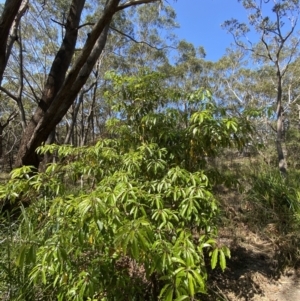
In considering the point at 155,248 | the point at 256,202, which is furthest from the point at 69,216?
the point at 256,202

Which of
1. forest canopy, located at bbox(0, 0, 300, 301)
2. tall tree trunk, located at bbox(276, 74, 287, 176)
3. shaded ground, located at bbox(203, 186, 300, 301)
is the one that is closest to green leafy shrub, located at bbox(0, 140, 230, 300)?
forest canopy, located at bbox(0, 0, 300, 301)

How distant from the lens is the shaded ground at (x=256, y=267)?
3.29 metres

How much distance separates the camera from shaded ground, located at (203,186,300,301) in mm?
3290

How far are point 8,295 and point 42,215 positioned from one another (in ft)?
2.30

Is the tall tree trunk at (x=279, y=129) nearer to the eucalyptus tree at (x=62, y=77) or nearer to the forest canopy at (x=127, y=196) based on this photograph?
the forest canopy at (x=127, y=196)

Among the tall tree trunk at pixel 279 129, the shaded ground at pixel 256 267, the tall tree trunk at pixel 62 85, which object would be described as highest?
the tall tree trunk at pixel 279 129

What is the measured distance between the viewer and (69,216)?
206 centimetres

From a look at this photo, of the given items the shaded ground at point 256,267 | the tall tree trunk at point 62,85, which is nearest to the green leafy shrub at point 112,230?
the tall tree trunk at point 62,85

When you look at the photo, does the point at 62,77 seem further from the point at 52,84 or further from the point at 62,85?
the point at 62,85

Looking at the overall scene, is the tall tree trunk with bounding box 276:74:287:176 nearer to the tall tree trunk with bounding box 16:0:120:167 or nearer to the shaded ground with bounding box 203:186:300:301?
the shaded ground with bounding box 203:186:300:301

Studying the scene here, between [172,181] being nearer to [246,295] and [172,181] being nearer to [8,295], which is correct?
[8,295]

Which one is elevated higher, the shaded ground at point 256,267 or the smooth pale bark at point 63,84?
the smooth pale bark at point 63,84

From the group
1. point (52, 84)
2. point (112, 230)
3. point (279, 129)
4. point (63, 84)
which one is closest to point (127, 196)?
point (112, 230)

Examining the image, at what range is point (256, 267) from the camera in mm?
3809
